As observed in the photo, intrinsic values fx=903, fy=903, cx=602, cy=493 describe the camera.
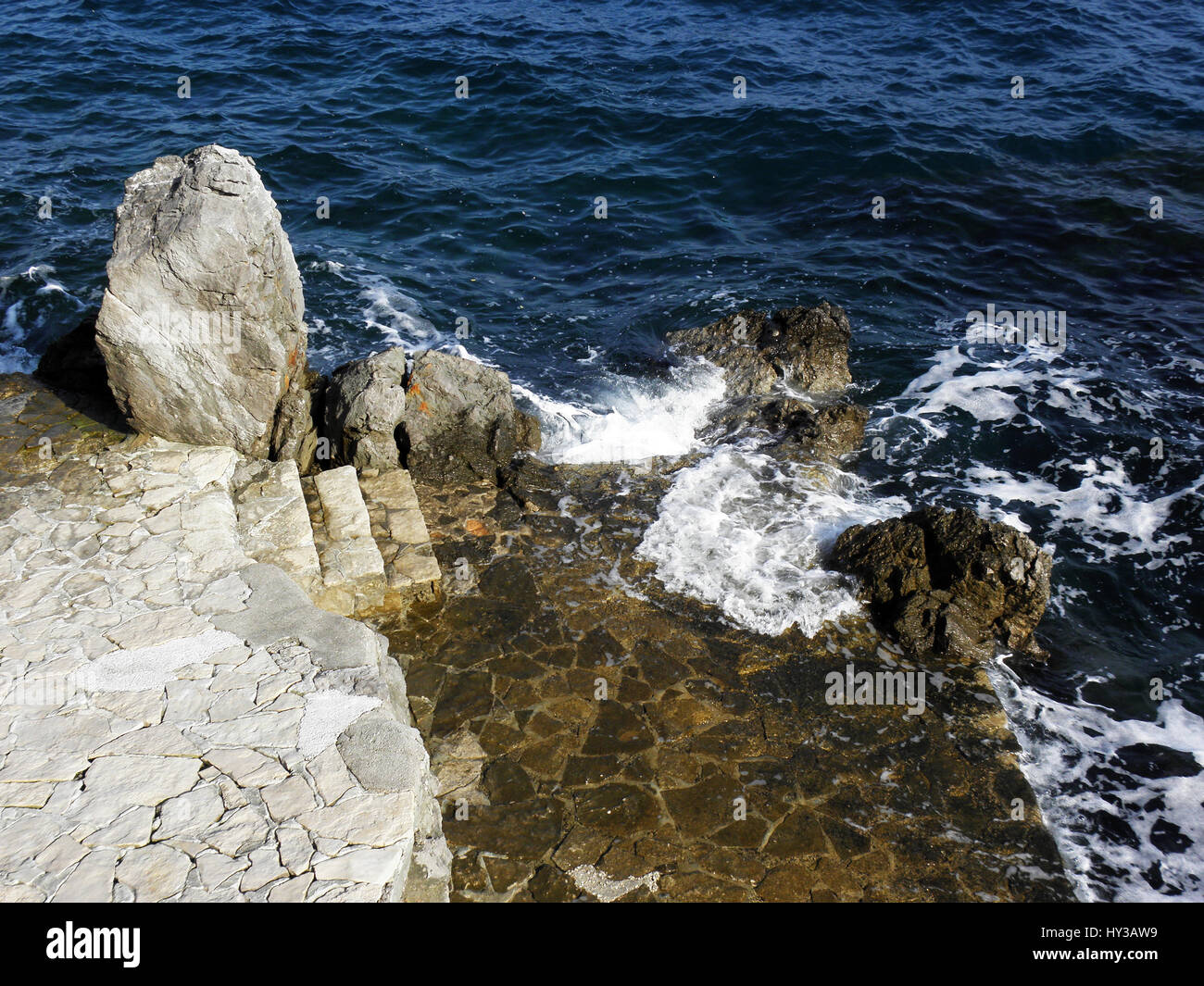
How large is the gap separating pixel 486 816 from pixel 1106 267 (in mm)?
15637

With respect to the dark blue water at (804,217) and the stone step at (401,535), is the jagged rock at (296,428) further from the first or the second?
the dark blue water at (804,217)

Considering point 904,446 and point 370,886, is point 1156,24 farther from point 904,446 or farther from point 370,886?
point 370,886

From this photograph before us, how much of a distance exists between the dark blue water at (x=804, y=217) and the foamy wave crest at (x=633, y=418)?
0.09m

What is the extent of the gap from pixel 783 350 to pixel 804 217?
19.6 feet

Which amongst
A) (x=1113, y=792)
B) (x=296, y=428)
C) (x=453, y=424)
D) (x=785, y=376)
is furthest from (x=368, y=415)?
(x=1113, y=792)

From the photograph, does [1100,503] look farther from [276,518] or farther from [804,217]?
[276,518]

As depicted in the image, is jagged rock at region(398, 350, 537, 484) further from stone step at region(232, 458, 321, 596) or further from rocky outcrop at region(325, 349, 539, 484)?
stone step at region(232, 458, 321, 596)

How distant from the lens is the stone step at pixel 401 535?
29.7ft

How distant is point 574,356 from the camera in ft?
47.2

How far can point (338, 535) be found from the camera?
9281 millimetres

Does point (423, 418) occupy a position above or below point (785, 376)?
above

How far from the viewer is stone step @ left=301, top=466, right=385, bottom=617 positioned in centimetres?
875

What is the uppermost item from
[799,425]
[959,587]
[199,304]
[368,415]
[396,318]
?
[199,304]

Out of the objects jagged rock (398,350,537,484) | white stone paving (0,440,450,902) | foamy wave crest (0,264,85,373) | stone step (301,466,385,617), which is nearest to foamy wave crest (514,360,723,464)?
jagged rock (398,350,537,484)
